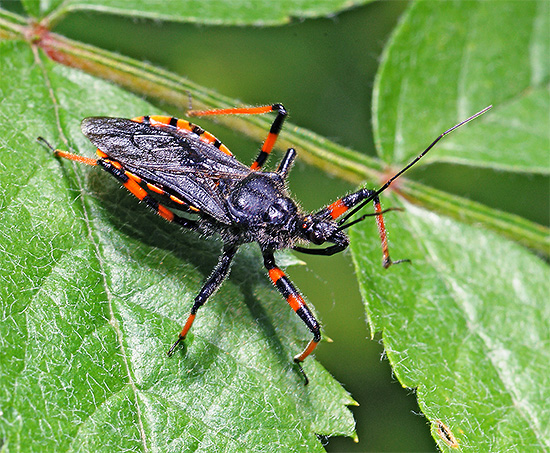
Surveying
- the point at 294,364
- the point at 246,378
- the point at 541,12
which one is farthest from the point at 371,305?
the point at 541,12

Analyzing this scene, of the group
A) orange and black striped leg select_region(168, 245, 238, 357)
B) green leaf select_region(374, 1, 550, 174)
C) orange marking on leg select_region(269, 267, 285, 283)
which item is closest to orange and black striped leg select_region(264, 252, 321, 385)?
orange marking on leg select_region(269, 267, 285, 283)

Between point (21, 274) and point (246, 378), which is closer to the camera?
point (21, 274)

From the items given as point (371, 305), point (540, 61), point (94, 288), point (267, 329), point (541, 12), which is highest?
point (541, 12)

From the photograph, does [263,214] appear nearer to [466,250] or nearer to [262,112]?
[262,112]

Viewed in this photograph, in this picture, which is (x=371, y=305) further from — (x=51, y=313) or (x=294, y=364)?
(x=51, y=313)

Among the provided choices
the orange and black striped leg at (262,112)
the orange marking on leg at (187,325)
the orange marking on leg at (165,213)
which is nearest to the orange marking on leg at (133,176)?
the orange marking on leg at (165,213)

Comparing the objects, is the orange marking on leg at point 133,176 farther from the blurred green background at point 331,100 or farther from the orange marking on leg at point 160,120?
the blurred green background at point 331,100

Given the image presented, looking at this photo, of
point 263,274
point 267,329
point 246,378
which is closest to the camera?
point 246,378
